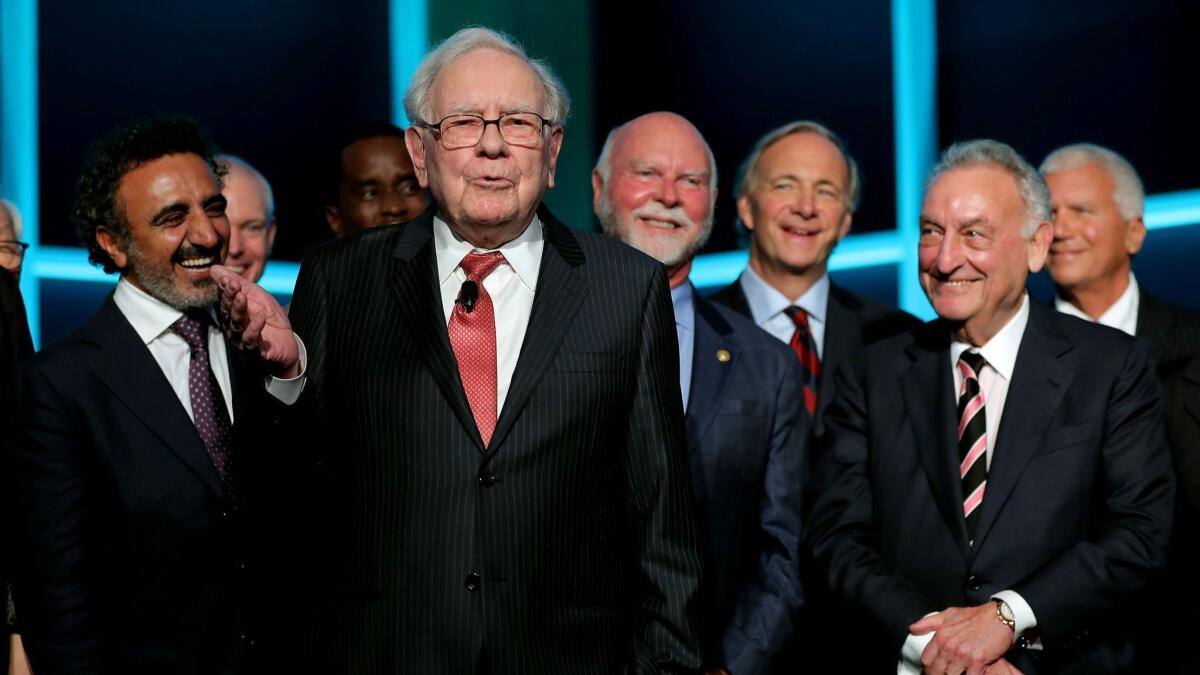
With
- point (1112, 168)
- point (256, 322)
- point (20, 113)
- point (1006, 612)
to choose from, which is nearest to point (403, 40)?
point (20, 113)

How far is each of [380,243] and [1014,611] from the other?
146 cm

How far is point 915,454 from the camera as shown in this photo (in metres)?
3.09

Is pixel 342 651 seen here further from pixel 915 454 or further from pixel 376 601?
pixel 915 454

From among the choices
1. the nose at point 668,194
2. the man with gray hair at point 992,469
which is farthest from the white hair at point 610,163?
the man with gray hair at point 992,469

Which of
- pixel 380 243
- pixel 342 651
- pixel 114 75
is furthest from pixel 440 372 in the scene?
pixel 114 75

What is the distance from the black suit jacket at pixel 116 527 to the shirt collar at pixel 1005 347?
1.59 metres

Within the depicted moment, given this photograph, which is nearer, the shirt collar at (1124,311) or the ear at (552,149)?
the ear at (552,149)

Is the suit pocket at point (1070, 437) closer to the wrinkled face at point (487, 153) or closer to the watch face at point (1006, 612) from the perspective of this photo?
the watch face at point (1006, 612)

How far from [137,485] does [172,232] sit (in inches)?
21.5

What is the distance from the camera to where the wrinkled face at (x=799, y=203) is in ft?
13.2

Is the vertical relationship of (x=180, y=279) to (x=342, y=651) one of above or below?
above

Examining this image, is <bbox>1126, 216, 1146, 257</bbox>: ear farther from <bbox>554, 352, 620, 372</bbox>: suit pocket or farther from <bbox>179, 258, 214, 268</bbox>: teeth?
<bbox>179, 258, 214, 268</bbox>: teeth

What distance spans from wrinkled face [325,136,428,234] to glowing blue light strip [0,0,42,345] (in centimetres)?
A: 119

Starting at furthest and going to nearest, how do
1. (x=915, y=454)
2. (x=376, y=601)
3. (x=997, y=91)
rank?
(x=997, y=91) → (x=915, y=454) → (x=376, y=601)
